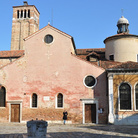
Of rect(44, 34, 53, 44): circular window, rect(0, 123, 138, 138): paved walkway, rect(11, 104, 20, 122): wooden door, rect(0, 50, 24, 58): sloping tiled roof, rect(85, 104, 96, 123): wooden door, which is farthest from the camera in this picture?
rect(0, 50, 24, 58): sloping tiled roof

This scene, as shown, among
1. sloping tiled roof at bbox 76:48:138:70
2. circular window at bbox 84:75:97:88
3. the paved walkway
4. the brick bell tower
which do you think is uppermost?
the brick bell tower

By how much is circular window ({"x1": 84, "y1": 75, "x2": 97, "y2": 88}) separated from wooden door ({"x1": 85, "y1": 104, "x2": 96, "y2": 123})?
6.23 feet

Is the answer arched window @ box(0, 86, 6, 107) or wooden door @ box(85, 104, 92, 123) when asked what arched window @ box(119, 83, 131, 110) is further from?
arched window @ box(0, 86, 6, 107)

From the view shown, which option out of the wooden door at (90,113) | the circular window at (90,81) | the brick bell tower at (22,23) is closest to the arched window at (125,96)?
the circular window at (90,81)

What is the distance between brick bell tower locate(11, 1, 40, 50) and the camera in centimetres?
4775

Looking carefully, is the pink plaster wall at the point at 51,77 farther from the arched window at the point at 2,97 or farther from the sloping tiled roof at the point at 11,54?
the sloping tiled roof at the point at 11,54

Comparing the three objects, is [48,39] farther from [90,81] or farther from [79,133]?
[79,133]

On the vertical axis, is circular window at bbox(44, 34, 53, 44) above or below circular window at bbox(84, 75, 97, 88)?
above

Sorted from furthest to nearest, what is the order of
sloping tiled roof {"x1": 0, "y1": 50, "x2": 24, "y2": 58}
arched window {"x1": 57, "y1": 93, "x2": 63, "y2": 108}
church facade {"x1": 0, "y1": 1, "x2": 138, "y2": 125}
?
1. sloping tiled roof {"x1": 0, "y1": 50, "x2": 24, "y2": 58}
2. arched window {"x1": 57, "y1": 93, "x2": 63, "y2": 108}
3. church facade {"x1": 0, "y1": 1, "x2": 138, "y2": 125}

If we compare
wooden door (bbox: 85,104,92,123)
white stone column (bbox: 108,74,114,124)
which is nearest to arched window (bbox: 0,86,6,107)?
wooden door (bbox: 85,104,92,123)

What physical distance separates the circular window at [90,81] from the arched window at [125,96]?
2559 millimetres

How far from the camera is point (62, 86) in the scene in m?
21.0

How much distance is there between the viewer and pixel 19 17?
48.8 meters

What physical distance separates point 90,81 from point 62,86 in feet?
9.04
